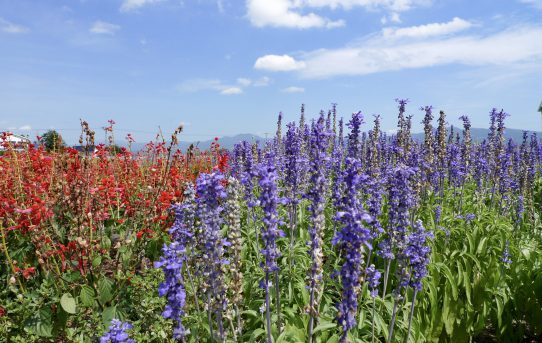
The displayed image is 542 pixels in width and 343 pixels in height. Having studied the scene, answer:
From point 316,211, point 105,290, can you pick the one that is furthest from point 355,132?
point 105,290

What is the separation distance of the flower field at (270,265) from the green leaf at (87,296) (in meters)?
0.01

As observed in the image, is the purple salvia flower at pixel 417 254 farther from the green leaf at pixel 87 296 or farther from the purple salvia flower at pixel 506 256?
the green leaf at pixel 87 296

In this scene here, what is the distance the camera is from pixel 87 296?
435 centimetres

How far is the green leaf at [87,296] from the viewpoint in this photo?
4.31 meters

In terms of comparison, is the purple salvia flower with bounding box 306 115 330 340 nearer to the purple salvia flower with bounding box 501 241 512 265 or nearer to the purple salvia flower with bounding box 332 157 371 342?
the purple salvia flower with bounding box 332 157 371 342

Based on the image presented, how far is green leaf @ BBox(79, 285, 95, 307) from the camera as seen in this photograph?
4.31 m

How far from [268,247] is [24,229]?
4.41 metres

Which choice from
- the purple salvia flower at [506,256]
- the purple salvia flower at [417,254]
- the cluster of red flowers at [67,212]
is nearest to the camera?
the purple salvia flower at [417,254]

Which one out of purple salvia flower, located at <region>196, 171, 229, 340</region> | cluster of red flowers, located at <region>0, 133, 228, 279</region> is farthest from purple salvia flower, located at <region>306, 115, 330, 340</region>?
cluster of red flowers, located at <region>0, 133, 228, 279</region>

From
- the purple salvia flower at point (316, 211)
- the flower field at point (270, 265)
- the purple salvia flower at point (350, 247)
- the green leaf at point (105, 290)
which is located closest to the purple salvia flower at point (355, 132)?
the flower field at point (270, 265)

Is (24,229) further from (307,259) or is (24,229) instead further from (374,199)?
(374,199)

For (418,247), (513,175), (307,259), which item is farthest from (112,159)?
(513,175)

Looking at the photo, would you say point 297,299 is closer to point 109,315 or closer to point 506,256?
point 109,315

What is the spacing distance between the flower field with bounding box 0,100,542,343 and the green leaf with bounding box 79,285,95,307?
0.01 metres
